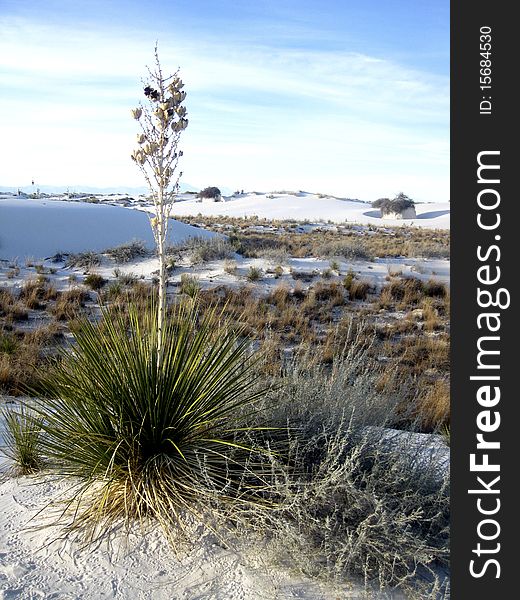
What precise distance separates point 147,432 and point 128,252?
14.8 meters

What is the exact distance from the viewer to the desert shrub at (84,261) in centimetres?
1634

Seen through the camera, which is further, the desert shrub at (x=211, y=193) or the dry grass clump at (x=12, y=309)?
the desert shrub at (x=211, y=193)

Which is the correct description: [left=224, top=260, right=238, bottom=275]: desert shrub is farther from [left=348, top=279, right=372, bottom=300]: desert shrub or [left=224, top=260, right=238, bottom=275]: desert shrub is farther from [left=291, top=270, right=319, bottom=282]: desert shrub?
[left=348, top=279, right=372, bottom=300]: desert shrub

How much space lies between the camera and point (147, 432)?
3201 millimetres

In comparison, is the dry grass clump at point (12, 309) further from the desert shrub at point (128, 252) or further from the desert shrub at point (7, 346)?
the desert shrub at point (128, 252)

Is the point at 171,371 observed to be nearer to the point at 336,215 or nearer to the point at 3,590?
the point at 3,590

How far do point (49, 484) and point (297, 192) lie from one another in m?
77.3

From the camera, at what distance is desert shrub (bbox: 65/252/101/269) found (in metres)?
16.3

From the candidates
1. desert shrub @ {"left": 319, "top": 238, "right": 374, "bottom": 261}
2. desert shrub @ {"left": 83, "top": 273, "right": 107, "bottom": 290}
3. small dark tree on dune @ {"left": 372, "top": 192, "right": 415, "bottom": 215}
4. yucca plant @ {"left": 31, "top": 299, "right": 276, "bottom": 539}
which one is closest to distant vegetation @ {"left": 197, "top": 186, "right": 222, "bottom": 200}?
small dark tree on dune @ {"left": 372, "top": 192, "right": 415, "bottom": 215}

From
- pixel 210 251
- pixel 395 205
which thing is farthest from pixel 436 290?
pixel 395 205

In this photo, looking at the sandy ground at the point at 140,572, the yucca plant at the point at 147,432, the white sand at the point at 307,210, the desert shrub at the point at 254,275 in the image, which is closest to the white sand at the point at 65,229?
the desert shrub at the point at 254,275

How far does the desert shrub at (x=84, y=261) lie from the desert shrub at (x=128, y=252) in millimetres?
545

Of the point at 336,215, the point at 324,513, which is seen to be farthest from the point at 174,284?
the point at 336,215

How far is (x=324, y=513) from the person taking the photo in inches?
115
